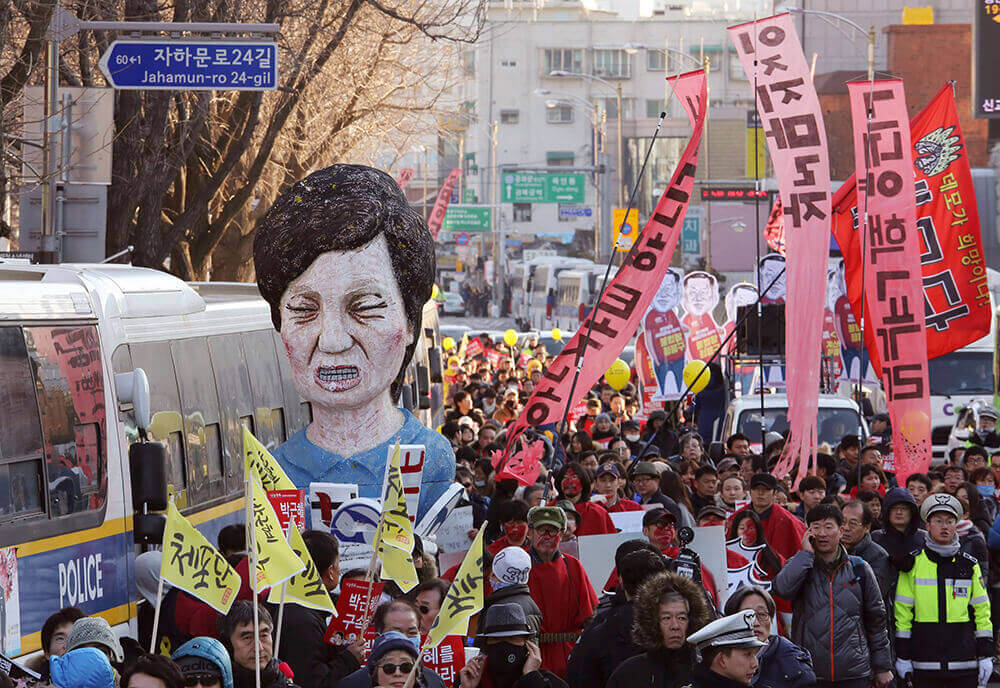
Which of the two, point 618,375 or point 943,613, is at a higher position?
point 618,375

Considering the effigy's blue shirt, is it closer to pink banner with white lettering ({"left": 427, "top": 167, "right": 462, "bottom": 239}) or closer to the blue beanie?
the blue beanie

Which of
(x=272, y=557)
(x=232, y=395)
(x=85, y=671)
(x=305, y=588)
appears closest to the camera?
(x=85, y=671)

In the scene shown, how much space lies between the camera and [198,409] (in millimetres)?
13062

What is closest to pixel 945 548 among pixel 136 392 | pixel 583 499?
pixel 583 499

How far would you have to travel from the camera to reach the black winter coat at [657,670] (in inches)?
283

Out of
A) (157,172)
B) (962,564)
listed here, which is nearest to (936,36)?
(157,172)

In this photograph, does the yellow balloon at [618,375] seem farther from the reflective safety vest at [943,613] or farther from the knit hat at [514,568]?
the knit hat at [514,568]

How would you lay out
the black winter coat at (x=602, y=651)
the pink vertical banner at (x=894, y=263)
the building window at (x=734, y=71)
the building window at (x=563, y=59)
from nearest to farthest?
the black winter coat at (x=602, y=651) → the pink vertical banner at (x=894, y=263) → the building window at (x=734, y=71) → the building window at (x=563, y=59)

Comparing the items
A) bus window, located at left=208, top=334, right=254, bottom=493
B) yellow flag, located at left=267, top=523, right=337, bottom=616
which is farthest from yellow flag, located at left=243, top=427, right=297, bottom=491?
bus window, located at left=208, top=334, right=254, bottom=493

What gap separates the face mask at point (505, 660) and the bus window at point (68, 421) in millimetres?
3520

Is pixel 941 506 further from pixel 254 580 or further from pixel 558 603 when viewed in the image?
pixel 254 580

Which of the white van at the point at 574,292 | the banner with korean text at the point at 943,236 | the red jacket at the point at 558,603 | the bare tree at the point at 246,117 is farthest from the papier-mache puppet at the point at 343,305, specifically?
the white van at the point at 574,292

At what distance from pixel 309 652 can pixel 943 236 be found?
10.0m

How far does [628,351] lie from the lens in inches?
1694
